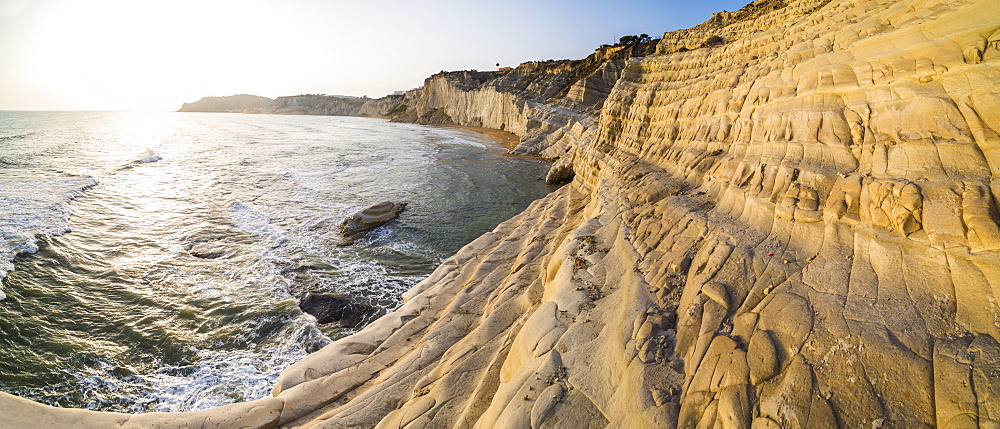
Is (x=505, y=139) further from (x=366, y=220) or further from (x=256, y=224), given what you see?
(x=256, y=224)

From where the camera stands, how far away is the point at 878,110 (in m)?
5.46

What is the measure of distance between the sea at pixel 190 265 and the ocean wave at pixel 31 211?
0.06 m

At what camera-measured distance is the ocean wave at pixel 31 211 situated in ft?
41.8

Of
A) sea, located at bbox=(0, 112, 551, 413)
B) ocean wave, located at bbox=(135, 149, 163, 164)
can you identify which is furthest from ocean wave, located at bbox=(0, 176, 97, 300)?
ocean wave, located at bbox=(135, 149, 163, 164)

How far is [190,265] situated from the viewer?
12.9 metres

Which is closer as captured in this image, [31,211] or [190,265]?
[190,265]

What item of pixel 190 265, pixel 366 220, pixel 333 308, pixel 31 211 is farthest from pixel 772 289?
pixel 31 211

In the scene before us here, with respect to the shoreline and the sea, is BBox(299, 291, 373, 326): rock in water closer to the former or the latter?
Result: the sea

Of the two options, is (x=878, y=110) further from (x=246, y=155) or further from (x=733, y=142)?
(x=246, y=155)

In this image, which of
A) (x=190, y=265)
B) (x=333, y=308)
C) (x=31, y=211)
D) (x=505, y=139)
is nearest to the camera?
(x=333, y=308)

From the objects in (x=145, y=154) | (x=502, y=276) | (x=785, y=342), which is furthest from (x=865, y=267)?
(x=145, y=154)

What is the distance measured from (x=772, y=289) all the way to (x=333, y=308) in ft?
33.2

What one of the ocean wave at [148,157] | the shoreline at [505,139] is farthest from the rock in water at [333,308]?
the shoreline at [505,139]

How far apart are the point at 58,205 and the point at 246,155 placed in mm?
20052
